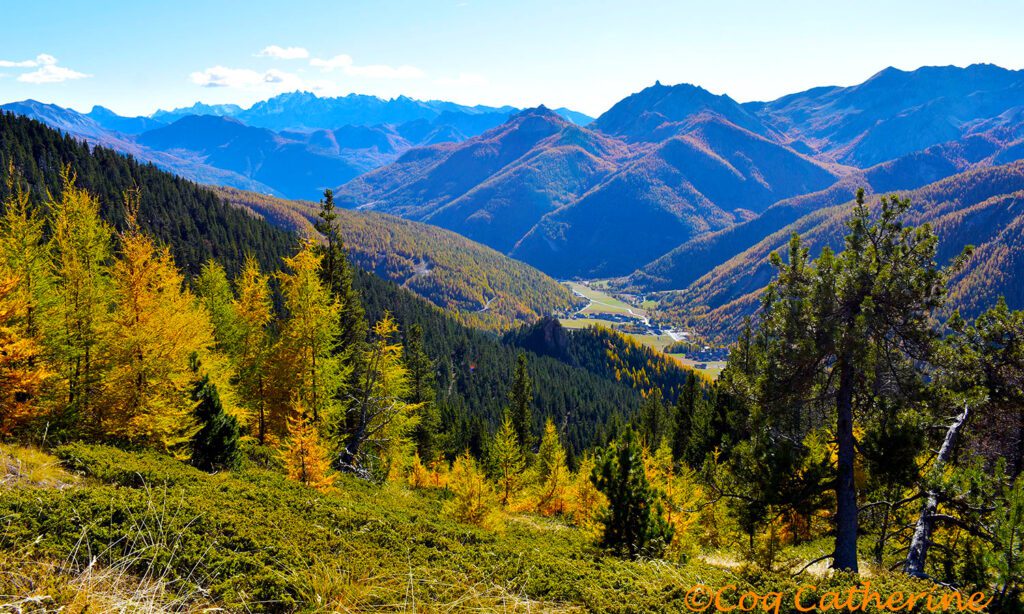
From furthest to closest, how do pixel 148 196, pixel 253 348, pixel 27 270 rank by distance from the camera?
pixel 148 196 < pixel 253 348 < pixel 27 270

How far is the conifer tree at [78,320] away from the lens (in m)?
20.6

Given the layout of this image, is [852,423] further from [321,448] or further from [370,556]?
[321,448]

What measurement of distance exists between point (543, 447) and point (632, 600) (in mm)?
44853

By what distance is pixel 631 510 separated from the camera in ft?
63.2

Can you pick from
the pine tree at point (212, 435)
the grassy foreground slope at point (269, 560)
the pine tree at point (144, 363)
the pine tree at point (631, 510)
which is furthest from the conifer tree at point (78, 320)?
the pine tree at point (631, 510)

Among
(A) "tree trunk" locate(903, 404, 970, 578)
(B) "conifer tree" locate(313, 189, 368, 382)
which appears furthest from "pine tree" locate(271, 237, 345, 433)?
(A) "tree trunk" locate(903, 404, 970, 578)

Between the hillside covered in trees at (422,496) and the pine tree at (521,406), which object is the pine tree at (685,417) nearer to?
the pine tree at (521,406)

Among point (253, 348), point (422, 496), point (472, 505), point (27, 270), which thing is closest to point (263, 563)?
point (472, 505)

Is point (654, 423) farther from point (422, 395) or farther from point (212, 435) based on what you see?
point (212, 435)

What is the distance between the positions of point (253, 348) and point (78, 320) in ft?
33.7

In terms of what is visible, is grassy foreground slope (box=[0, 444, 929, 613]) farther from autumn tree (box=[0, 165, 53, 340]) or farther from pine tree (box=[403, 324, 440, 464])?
pine tree (box=[403, 324, 440, 464])

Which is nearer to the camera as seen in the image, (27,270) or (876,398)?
(876,398)

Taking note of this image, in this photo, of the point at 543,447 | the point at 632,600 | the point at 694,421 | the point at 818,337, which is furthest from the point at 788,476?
the point at 694,421

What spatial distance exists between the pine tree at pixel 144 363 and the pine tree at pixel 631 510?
17370 mm
